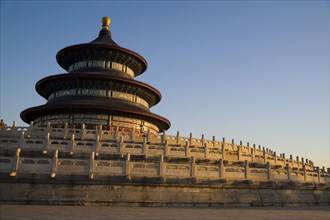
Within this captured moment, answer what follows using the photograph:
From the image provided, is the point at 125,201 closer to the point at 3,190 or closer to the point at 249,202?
the point at 3,190

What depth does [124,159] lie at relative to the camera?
19.8 metres

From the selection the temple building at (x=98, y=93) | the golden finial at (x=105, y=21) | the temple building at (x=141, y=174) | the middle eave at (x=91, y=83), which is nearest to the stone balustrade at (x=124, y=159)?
the temple building at (x=141, y=174)

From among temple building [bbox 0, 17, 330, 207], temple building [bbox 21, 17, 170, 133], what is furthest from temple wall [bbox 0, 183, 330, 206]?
temple building [bbox 21, 17, 170, 133]

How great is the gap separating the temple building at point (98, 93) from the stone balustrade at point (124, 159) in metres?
9.00

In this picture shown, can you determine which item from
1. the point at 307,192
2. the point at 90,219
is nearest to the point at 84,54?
the point at 307,192

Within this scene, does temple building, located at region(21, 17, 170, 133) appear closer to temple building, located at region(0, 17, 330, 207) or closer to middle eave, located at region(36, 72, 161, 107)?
middle eave, located at region(36, 72, 161, 107)

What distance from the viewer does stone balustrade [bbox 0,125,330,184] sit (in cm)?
1561

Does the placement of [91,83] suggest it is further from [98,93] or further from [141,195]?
[141,195]

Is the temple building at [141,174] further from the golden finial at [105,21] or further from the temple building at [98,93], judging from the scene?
the golden finial at [105,21]

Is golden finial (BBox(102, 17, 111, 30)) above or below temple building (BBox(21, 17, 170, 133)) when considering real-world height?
above

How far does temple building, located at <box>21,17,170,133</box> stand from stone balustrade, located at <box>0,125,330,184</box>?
9.00 meters

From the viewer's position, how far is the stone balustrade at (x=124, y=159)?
15609 mm

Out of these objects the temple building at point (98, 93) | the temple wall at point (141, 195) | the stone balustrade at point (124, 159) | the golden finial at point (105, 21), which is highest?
the golden finial at point (105, 21)

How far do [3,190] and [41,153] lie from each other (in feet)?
14.5
